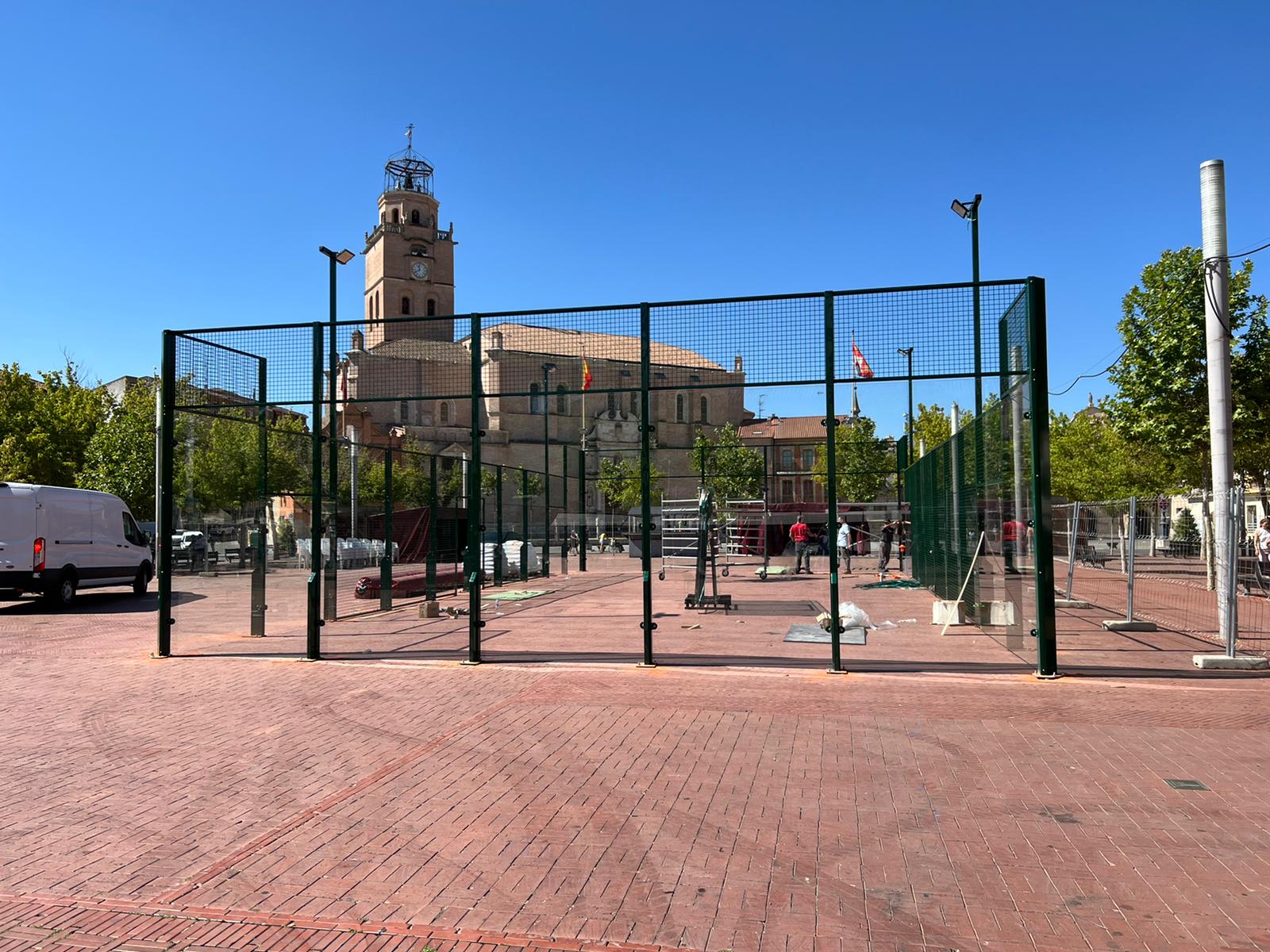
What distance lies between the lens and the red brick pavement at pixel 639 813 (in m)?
4.04

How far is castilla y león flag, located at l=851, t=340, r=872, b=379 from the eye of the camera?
10.1m

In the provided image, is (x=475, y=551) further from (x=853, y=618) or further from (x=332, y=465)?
(x=853, y=618)

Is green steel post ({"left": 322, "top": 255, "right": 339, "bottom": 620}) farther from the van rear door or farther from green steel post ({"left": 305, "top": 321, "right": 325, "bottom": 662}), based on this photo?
the van rear door

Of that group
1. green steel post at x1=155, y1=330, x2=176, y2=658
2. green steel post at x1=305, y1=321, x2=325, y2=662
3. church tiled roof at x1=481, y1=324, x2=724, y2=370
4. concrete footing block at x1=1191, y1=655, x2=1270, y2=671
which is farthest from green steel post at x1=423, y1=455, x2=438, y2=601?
concrete footing block at x1=1191, y1=655, x2=1270, y2=671

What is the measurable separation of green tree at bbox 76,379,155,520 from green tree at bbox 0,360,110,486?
1.83 metres

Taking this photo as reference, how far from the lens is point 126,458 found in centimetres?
3869

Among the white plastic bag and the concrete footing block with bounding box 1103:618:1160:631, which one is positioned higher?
the white plastic bag

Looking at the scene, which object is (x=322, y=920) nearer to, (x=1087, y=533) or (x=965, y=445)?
(x=965, y=445)

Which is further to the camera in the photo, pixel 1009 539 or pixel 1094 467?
pixel 1094 467

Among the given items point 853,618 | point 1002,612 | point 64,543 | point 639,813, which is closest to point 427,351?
point 853,618

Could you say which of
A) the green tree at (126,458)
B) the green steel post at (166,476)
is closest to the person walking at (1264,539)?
the green steel post at (166,476)

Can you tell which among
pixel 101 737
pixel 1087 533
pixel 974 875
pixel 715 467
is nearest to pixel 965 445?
pixel 1087 533

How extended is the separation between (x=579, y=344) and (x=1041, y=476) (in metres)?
5.28

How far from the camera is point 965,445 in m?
13.9
